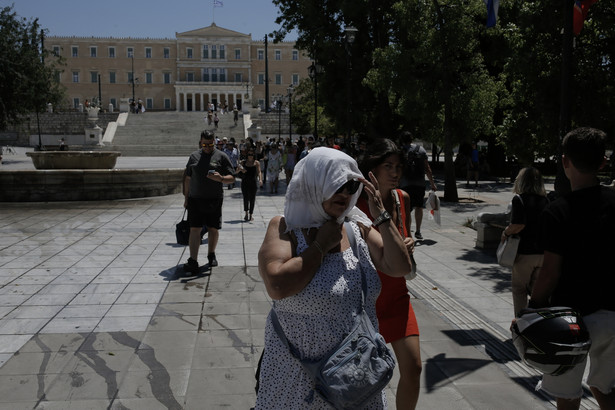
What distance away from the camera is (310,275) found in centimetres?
231

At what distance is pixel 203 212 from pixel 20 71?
88.9 ft

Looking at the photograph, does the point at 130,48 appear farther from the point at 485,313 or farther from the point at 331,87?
the point at 485,313

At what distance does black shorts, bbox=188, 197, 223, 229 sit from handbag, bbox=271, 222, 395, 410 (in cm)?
568

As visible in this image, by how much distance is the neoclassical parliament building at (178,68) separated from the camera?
334 ft

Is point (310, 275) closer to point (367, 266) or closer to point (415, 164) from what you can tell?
point (367, 266)

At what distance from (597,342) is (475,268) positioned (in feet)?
18.6

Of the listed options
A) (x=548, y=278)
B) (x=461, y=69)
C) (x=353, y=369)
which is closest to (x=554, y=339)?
(x=548, y=278)

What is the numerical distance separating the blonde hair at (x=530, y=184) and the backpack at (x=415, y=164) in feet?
16.1

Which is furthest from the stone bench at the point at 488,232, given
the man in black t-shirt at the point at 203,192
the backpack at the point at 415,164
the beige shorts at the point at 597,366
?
the beige shorts at the point at 597,366

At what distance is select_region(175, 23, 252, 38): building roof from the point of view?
104250 mm

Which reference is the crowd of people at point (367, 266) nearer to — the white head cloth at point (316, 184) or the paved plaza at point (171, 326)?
the white head cloth at point (316, 184)

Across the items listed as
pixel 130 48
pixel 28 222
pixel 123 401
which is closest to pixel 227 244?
pixel 28 222

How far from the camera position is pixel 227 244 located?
10289 millimetres

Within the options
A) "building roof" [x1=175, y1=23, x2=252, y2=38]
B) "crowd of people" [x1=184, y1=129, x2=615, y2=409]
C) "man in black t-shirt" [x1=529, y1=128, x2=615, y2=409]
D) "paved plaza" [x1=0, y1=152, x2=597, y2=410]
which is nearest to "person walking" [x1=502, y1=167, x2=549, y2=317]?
"paved plaza" [x1=0, y1=152, x2=597, y2=410]
